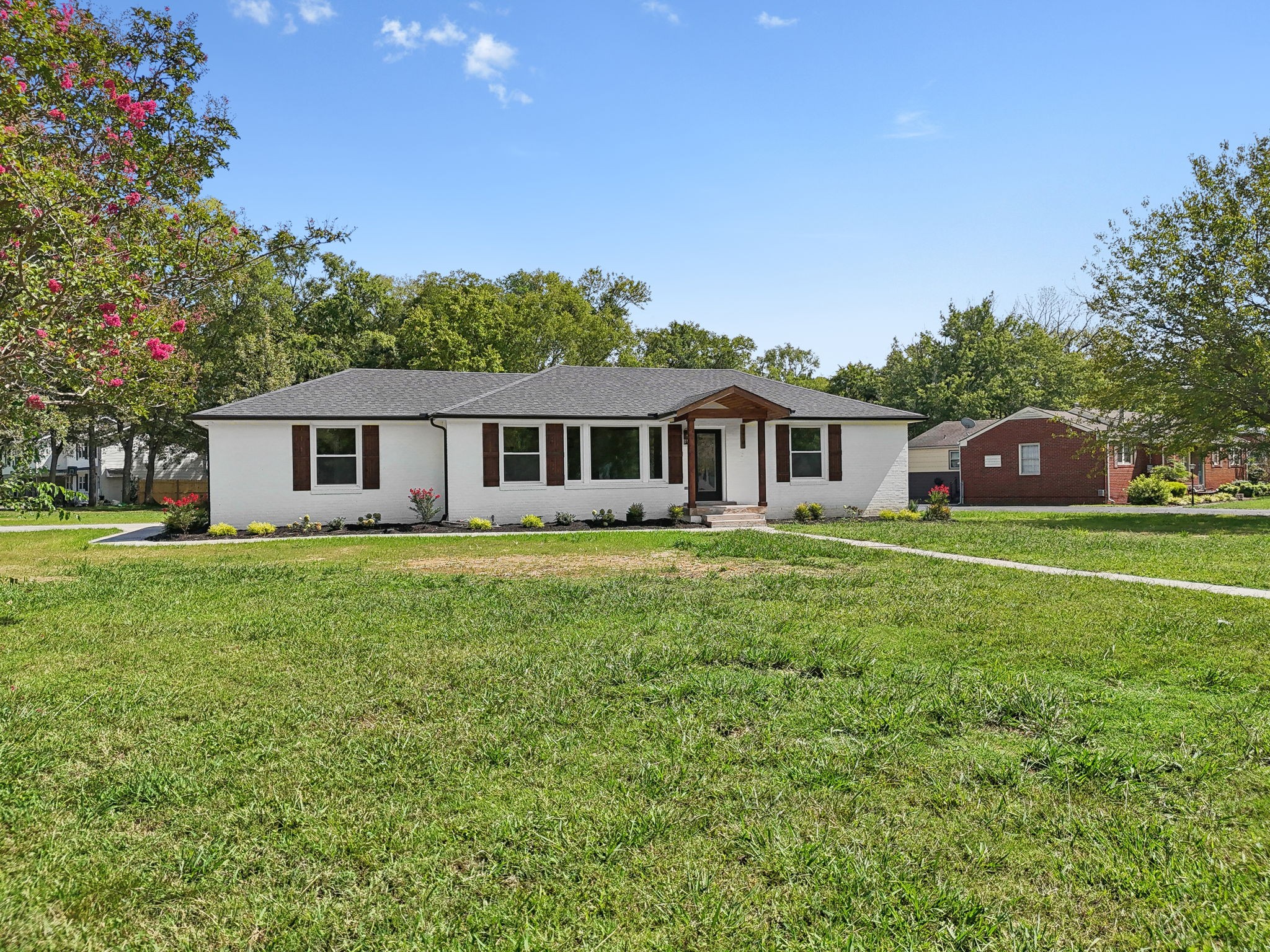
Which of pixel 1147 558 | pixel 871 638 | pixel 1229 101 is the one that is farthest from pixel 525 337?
pixel 871 638

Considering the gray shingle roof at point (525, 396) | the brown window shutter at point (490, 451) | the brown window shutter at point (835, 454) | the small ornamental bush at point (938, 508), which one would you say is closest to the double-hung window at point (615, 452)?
the gray shingle roof at point (525, 396)

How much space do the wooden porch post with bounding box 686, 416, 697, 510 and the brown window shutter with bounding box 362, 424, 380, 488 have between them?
27.1ft

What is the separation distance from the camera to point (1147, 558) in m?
11.4

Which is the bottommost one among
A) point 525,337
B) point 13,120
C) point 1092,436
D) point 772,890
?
point 772,890

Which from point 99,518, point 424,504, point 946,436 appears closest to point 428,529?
point 424,504

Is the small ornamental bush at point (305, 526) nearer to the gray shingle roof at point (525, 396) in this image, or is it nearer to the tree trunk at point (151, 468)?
the gray shingle roof at point (525, 396)

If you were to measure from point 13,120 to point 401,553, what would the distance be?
28.2 feet

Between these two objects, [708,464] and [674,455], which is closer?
[674,455]

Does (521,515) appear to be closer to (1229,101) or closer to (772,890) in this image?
(772,890)

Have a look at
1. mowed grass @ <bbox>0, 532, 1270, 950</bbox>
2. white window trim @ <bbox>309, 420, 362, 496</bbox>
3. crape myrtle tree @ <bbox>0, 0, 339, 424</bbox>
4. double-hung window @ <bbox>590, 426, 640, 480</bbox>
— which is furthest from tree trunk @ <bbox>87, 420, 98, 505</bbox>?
mowed grass @ <bbox>0, 532, 1270, 950</bbox>

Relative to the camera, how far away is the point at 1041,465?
3206 cm

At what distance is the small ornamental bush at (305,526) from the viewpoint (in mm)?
18750

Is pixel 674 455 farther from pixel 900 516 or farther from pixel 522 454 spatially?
pixel 900 516

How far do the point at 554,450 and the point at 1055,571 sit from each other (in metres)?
12.8
